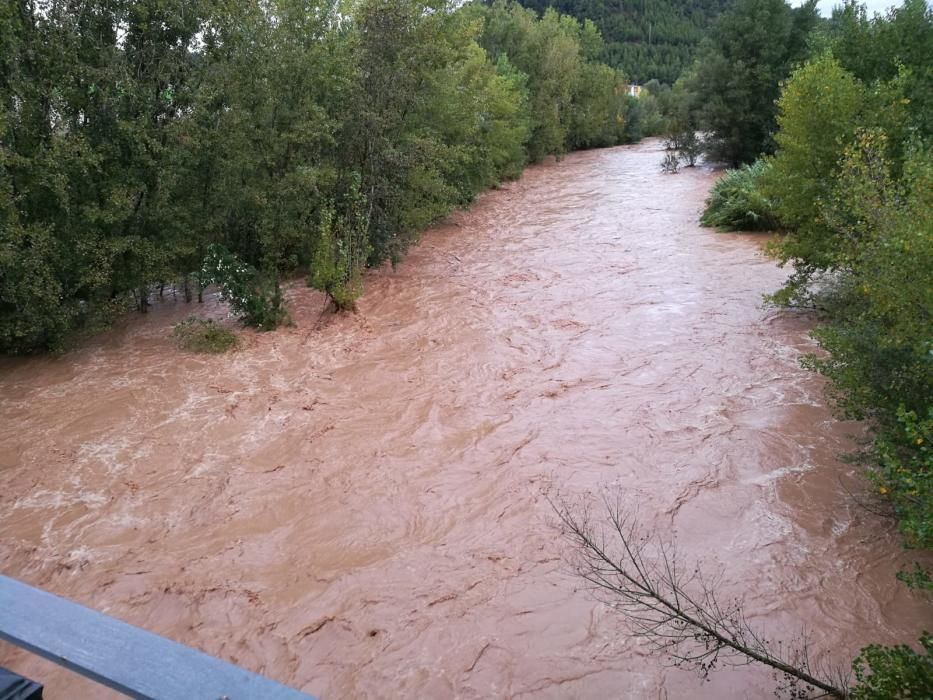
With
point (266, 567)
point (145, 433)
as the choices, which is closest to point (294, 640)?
point (266, 567)

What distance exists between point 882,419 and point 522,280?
8527mm

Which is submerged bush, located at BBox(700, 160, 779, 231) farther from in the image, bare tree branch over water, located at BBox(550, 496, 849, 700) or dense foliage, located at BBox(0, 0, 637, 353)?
bare tree branch over water, located at BBox(550, 496, 849, 700)

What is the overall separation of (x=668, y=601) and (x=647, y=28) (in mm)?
109957

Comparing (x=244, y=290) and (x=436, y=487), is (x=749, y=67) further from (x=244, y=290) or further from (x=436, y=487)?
(x=436, y=487)

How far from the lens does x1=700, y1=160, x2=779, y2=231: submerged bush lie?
16.2 m

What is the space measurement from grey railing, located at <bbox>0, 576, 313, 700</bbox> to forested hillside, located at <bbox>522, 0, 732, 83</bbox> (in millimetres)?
92778

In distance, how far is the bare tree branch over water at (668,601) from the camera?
12.0ft

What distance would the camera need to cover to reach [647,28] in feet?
326

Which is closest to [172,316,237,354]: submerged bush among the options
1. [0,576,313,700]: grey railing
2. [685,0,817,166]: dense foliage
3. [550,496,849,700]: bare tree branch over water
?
[550,496,849,700]: bare tree branch over water

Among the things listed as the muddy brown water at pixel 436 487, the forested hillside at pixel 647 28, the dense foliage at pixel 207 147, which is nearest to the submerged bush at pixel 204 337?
the muddy brown water at pixel 436 487

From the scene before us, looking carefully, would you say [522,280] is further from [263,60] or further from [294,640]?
[294,640]

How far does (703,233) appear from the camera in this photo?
16766mm

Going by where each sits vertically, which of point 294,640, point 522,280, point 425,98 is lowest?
point 294,640

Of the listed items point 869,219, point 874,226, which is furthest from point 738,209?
point 869,219
